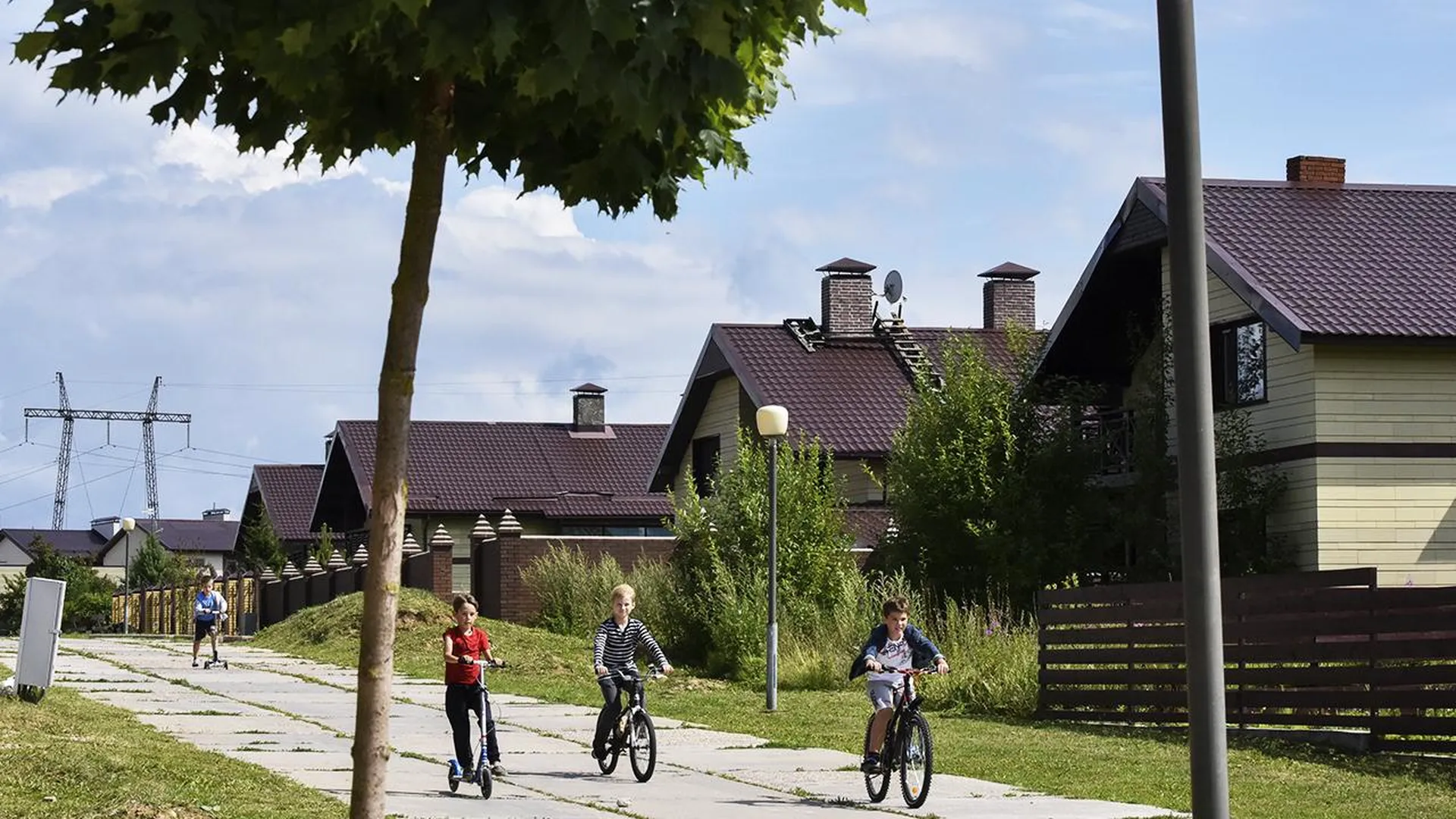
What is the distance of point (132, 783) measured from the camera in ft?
37.7

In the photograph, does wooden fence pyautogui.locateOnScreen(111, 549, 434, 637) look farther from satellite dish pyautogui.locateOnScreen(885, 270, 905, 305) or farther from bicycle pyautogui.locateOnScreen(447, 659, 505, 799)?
bicycle pyautogui.locateOnScreen(447, 659, 505, 799)

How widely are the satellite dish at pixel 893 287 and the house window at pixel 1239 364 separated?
15.6 m

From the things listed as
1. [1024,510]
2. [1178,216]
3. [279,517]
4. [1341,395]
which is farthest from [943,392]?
[279,517]

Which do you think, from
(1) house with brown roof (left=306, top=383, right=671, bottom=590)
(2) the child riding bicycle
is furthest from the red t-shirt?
(1) house with brown roof (left=306, top=383, right=671, bottom=590)

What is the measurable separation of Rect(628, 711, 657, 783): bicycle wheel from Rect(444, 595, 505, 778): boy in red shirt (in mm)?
1090

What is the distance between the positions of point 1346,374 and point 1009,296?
71.3 ft

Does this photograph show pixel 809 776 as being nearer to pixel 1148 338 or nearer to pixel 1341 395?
pixel 1341 395

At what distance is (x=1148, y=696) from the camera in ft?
61.8

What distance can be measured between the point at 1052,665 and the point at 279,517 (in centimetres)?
5207

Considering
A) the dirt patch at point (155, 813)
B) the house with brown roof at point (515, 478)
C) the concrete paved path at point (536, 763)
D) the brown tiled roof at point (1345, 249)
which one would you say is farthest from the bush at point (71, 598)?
the dirt patch at point (155, 813)

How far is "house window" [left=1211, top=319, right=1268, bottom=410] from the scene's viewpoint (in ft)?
87.8

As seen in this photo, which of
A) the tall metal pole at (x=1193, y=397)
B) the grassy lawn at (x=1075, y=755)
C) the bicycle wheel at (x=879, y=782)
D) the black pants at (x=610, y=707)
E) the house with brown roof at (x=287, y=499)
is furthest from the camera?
the house with brown roof at (x=287, y=499)

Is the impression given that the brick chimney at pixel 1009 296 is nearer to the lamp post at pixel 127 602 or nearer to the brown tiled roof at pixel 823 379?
the brown tiled roof at pixel 823 379

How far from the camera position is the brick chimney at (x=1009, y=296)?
4669 centimetres
